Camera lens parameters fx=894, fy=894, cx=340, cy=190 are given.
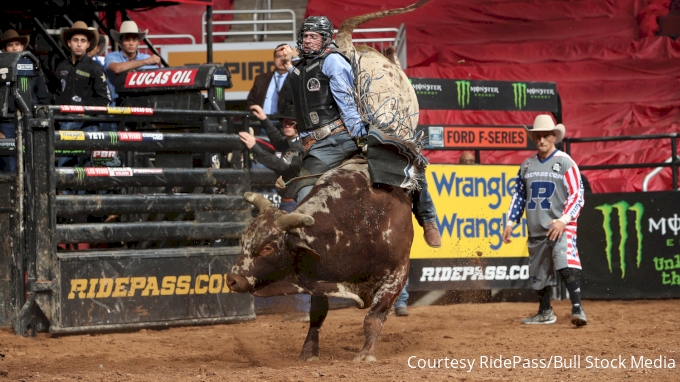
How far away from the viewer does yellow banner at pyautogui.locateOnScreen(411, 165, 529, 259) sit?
30.9 feet

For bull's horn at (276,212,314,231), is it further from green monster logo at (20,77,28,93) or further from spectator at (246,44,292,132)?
spectator at (246,44,292,132)

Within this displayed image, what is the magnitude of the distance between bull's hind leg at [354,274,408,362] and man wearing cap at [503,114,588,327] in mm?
2541

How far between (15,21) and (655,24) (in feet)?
36.1

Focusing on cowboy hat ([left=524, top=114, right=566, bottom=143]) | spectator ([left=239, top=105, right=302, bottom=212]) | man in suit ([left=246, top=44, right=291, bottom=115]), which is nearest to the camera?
spectator ([left=239, top=105, right=302, bottom=212])

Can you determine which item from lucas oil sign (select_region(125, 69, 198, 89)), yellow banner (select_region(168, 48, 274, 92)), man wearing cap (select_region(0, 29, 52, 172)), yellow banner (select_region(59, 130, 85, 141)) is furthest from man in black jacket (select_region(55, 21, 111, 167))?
yellow banner (select_region(168, 48, 274, 92))

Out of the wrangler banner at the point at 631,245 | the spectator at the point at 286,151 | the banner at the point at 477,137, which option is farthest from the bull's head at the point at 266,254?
the wrangler banner at the point at 631,245

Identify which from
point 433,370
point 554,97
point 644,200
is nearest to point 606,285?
point 644,200

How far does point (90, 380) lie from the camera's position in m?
4.75

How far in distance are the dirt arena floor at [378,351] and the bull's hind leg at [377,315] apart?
0.42 feet

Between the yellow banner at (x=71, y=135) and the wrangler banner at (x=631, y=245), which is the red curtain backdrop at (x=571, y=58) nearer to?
the wrangler banner at (x=631, y=245)

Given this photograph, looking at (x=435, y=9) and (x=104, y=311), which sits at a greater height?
(x=435, y=9)

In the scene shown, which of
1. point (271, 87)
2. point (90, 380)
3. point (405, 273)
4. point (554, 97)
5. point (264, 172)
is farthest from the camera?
point (554, 97)

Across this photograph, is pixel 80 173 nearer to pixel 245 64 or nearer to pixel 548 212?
pixel 548 212

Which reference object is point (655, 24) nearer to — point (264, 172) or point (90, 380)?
point (264, 172)
